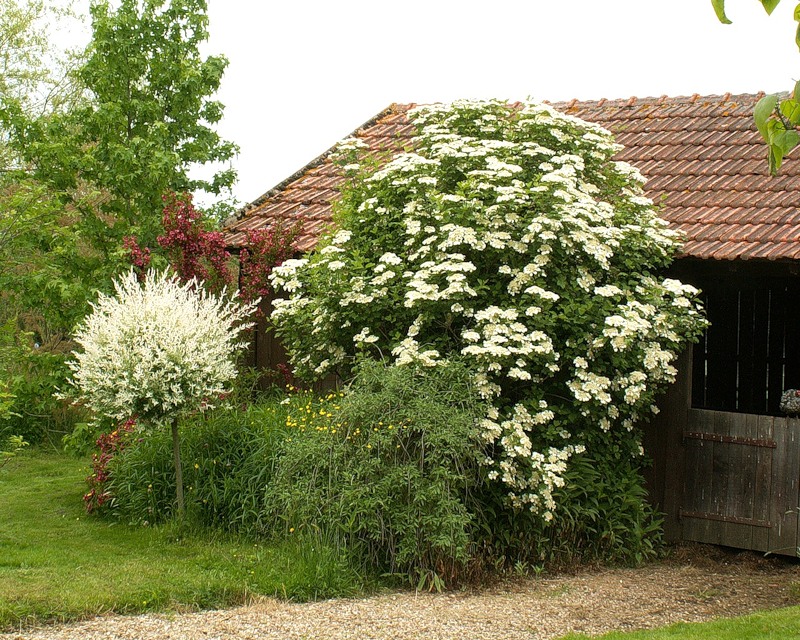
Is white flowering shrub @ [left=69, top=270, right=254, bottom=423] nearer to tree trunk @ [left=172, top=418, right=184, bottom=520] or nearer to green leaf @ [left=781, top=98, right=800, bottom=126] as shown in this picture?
tree trunk @ [left=172, top=418, right=184, bottom=520]

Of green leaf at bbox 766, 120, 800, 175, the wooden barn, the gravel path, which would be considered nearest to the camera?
green leaf at bbox 766, 120, 800, 175

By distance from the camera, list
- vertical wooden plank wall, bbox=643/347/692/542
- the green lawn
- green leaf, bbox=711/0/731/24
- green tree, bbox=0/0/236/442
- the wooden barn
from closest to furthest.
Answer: green leaf, bbox=711/0/731/24 → the green lawn → the wooden barn → vertical wooden plank wall, bbox=643/347/692/542 → green tree, bbox=0/0/236/442

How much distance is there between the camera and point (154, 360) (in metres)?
8.51

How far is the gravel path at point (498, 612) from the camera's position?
620 cm

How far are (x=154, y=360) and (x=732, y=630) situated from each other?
5133 millimetres

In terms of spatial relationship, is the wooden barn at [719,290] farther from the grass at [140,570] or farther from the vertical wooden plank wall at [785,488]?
the grass at [140,570]

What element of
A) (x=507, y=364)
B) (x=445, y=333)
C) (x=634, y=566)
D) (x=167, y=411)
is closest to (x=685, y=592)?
(x=634, y=566)

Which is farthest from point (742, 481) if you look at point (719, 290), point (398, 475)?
point (398, 475)

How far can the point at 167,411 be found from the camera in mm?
8703

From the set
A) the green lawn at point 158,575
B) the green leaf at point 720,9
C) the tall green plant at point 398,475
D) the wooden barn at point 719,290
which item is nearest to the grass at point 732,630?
the green lawn at point 158,575

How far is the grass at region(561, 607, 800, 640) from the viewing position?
6.23 metres

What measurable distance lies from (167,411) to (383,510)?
2465 mm

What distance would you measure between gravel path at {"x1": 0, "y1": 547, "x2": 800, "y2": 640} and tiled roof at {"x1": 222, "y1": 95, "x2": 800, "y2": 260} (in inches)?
113

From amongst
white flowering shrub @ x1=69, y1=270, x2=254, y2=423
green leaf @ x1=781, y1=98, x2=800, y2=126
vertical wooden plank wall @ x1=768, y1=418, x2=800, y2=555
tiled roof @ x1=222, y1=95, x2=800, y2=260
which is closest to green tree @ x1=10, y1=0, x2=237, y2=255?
tiled roof @ x1=222, y1=95, x2=800, y2=260
